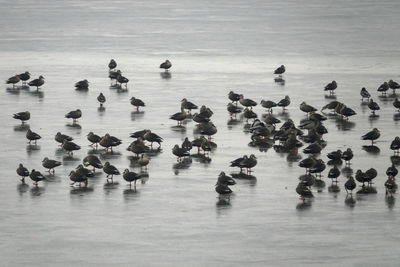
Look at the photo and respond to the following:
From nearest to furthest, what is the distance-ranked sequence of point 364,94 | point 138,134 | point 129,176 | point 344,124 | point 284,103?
1. point 129,176
2. point 138,134
3. point 344,124
4. point 284,103
5. point 364,94

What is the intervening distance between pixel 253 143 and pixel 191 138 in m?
2.16

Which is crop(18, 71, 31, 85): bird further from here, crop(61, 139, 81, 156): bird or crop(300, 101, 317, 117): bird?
crop(61, 139, 81, 156): bird

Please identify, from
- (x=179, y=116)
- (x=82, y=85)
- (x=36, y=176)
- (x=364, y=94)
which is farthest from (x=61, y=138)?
(x=364, y=94)

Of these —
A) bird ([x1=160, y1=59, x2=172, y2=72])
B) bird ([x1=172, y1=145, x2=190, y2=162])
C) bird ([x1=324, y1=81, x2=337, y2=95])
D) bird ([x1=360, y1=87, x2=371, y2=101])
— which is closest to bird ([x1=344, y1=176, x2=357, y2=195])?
bird ([x1=172, y1=145, x2=190, y2=162])

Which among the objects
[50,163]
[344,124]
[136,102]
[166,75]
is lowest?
[50,163]

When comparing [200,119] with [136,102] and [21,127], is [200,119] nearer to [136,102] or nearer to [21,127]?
[136,102]

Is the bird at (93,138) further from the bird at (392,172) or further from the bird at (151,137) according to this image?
the bird at (392,172)

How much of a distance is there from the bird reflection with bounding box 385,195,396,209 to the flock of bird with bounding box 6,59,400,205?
12.3 inches

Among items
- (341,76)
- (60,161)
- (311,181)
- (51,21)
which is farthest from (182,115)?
(51,21)

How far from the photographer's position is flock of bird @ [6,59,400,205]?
90.5ft

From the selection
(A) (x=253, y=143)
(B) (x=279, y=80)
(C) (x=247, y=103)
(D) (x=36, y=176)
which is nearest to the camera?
(D) (x=36, y=176)

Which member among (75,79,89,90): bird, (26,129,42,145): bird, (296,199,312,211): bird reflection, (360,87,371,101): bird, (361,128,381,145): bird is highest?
(75,79,89,90): bird

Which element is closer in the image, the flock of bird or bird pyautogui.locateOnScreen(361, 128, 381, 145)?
the flock of bird

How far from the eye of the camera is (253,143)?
33.1m
